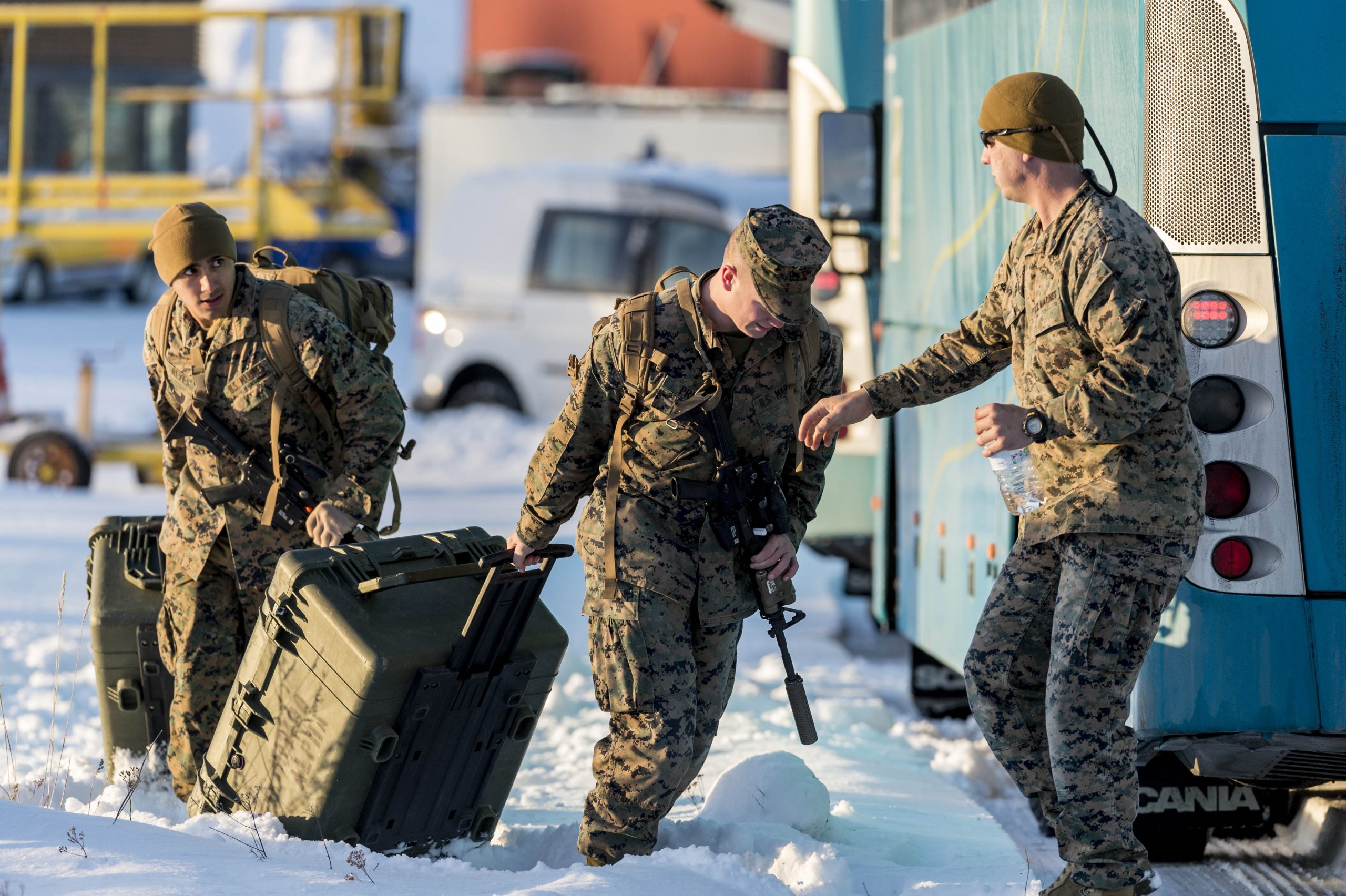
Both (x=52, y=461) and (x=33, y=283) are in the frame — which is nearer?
(x=52, y=461)

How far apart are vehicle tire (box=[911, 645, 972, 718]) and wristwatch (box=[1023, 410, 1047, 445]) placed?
3.24 metres

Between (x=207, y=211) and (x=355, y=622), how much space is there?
1.25 metres

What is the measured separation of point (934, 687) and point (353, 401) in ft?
10.3

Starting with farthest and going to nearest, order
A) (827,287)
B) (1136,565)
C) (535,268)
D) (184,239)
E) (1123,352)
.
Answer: (535,268)
(827,287)
(184,239)
(1136,565)
(1123,352)

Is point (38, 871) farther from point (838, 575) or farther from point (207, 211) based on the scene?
point (838, 575)

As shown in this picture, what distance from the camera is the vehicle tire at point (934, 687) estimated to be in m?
6.47

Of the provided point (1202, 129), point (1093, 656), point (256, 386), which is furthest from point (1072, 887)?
point (256, 386)

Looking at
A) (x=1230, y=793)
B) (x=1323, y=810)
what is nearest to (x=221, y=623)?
(x=1230, y=793)

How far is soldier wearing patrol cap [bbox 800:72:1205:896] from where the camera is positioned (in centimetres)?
329

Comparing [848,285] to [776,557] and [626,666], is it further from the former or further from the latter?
[626,666]

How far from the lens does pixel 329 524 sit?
4.14 meters

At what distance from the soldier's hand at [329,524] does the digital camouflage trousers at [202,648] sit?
322 mm

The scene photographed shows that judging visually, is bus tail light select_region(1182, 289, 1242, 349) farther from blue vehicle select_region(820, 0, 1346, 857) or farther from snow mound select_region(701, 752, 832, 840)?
snow mound select_region(701, 752, 832, 840)

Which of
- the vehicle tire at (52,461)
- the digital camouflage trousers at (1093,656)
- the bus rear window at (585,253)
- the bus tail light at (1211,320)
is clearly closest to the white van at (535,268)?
the bus rear window at (585,253)
